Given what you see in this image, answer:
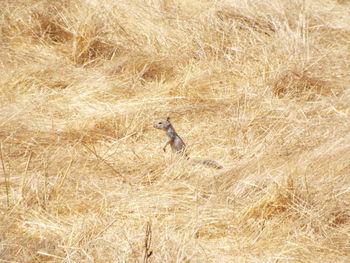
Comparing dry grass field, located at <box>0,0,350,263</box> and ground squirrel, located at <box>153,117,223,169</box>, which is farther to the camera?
ground squirrel, located at <box>153,117,223,169</box>

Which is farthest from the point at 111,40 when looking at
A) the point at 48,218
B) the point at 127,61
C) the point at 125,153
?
the point at 48,218

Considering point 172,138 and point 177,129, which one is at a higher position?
point 172,138

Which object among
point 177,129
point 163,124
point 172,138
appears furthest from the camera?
point 177,129

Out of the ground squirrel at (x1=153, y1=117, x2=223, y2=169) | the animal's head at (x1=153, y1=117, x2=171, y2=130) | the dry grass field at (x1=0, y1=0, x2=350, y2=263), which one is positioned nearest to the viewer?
the dry grass field at (x1=0, y1=0, x2=350, y2=263)

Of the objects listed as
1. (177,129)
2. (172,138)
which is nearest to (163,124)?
(172,138)

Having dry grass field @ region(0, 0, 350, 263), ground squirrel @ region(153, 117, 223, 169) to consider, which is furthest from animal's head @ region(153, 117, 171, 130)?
dry grass field @ region(0, 0, 350, 263)

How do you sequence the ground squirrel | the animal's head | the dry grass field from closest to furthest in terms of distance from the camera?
1. the dry grass field
2. the ground squirrel
3. the animal's head

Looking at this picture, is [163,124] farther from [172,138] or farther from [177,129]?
[177,129]

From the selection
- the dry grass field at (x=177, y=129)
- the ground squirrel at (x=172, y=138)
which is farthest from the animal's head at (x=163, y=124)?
the dry grass field at (x=177, y=129)

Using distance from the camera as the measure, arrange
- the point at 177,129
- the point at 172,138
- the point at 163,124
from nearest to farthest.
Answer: the point at 172,138 < the point at 163,124 < the point at 177,129

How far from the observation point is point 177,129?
536 cm

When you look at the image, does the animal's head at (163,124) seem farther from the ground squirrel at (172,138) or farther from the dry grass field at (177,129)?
the dry grass field at (177,129)

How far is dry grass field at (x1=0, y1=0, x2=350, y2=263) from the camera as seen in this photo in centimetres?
354

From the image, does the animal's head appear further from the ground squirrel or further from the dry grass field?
the dry grass field
